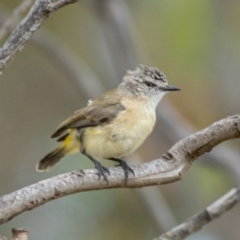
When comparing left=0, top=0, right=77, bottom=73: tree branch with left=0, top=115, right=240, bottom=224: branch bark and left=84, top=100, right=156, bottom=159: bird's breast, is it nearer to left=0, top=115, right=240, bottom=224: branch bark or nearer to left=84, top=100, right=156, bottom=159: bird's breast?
left=0, top=115, right=240, bottom=224: branch bark

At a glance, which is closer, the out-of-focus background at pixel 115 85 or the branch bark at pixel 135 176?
the branch bark at pixel 135 176

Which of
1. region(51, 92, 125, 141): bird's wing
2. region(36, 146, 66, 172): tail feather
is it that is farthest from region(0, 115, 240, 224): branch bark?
region(36, 146, 66, 172): tail feather

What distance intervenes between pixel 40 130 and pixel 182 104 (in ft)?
5.22

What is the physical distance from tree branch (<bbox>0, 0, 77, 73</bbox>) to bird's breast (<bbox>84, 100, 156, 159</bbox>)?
103 centimetres

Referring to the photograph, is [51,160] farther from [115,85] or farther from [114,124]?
[115,85]

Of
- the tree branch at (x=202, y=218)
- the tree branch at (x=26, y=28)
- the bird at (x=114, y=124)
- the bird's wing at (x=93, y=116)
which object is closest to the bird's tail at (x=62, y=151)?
the bird at (x=114, y=124)

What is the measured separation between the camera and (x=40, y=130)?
6.38 metres

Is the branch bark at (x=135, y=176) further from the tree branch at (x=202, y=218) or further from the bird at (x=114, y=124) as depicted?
the bird at (x=114, y=124)

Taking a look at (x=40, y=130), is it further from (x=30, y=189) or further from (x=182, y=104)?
(x=30, y=189)

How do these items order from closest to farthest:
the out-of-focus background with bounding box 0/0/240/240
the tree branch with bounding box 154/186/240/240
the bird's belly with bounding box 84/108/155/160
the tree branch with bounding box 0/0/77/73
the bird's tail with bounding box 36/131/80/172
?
the tree branch with bounding box 0/0/77/73, the tree branch with bounding box 154/186/240/240, the bird's belly with bounding box 84/108/155/160, the bird's tail with bounding box 36/131/80/172, the out-of-focus background with bounding box 0/0/240/240

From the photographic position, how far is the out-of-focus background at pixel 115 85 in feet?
16.1

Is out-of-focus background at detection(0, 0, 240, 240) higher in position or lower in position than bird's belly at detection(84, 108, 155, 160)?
higher

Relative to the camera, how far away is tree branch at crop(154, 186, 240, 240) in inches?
114

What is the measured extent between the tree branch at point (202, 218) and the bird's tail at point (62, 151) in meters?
0.95
